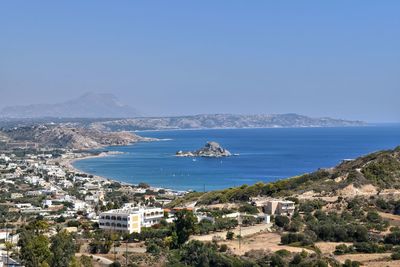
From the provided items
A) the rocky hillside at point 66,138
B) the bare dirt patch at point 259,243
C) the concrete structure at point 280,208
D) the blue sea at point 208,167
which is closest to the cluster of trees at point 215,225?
the bare dirt patch at point 259,243

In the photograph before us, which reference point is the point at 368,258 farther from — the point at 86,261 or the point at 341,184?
the point at 341,184

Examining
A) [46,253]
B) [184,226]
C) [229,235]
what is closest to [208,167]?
[229,235]

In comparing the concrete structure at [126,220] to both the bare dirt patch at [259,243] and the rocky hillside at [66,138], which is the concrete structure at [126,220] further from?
the rocky hillside at [66,138]

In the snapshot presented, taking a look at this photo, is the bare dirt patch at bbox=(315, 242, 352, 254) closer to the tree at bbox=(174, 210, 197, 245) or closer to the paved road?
the tree at bbox=(174, 210, 197, 245)

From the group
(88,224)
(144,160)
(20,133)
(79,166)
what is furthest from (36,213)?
(20,133)

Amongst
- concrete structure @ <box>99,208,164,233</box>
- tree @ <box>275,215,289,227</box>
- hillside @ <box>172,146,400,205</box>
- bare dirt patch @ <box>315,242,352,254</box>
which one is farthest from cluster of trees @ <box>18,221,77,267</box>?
hillside @ <box>172,146,400,205</box>

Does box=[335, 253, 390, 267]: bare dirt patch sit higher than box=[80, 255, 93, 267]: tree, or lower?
higher

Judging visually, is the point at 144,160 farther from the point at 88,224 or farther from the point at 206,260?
the point at 206,260
